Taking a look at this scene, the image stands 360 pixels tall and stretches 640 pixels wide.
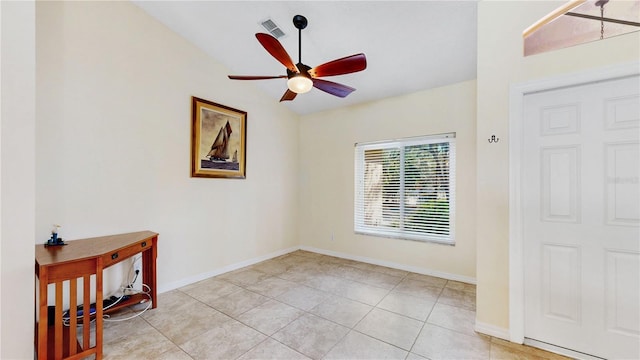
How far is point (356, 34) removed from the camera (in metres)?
2.69

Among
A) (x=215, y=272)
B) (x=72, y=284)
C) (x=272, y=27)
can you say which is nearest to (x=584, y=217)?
(x=272, y=27)

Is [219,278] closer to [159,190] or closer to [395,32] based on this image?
[159,190]

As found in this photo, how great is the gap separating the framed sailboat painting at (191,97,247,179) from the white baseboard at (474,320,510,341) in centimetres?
338

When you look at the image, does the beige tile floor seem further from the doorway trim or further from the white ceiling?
the white ceiling

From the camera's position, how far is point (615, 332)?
168 cm

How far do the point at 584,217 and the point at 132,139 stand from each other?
4171 millimetres

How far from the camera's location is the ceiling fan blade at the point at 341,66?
2.04 metres

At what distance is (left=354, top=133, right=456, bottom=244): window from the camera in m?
3.46

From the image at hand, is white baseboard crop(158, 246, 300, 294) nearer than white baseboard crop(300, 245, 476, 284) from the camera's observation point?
Yes

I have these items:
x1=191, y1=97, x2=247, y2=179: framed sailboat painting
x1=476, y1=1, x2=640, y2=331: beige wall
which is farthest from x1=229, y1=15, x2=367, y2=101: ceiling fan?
x1=191, y1=97, x2=247, y2=179: framed sailboat painting

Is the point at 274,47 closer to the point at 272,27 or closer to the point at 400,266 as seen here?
the point at 272,27

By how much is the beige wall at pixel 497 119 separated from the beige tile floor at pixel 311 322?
40cm

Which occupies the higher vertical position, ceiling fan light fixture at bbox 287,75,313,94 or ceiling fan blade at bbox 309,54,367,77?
ceiling fan blade at bbox 309,54,367,77

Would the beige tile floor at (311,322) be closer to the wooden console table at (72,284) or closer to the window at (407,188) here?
the wooden console table at (72,284)
